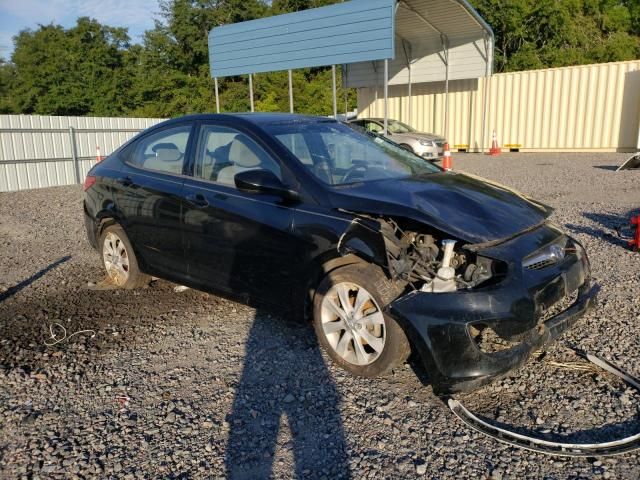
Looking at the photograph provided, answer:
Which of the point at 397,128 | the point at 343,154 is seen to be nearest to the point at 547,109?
the point at 397,128

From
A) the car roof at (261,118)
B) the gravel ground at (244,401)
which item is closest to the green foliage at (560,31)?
the gravel ground at (244,401)

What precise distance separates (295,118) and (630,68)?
17431mm

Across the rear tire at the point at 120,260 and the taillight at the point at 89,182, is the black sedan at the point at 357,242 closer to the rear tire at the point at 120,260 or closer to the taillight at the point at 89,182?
the rear tire at the point at 120,260

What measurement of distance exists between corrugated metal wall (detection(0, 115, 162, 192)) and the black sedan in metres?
12.6

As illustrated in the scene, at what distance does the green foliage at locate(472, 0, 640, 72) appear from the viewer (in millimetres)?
31656

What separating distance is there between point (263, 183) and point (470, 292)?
155 centimetres

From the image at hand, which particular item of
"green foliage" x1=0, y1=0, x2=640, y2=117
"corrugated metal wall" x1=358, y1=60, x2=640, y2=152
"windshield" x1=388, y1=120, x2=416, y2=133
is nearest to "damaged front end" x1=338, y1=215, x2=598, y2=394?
"windshield" x1=388, y1=120, x2=416, y2=133

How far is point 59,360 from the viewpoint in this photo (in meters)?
3.80

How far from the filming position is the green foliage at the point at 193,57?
106ft

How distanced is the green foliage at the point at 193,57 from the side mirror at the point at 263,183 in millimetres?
31738

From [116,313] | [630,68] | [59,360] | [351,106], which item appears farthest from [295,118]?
[351,106]

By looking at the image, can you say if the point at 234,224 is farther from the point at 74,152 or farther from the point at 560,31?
the point at 560,31

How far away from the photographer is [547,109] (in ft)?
64.2

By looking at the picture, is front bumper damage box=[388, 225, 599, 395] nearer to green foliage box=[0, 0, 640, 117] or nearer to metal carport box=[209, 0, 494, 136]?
metal carport box=[209, 0, 494, 136]
